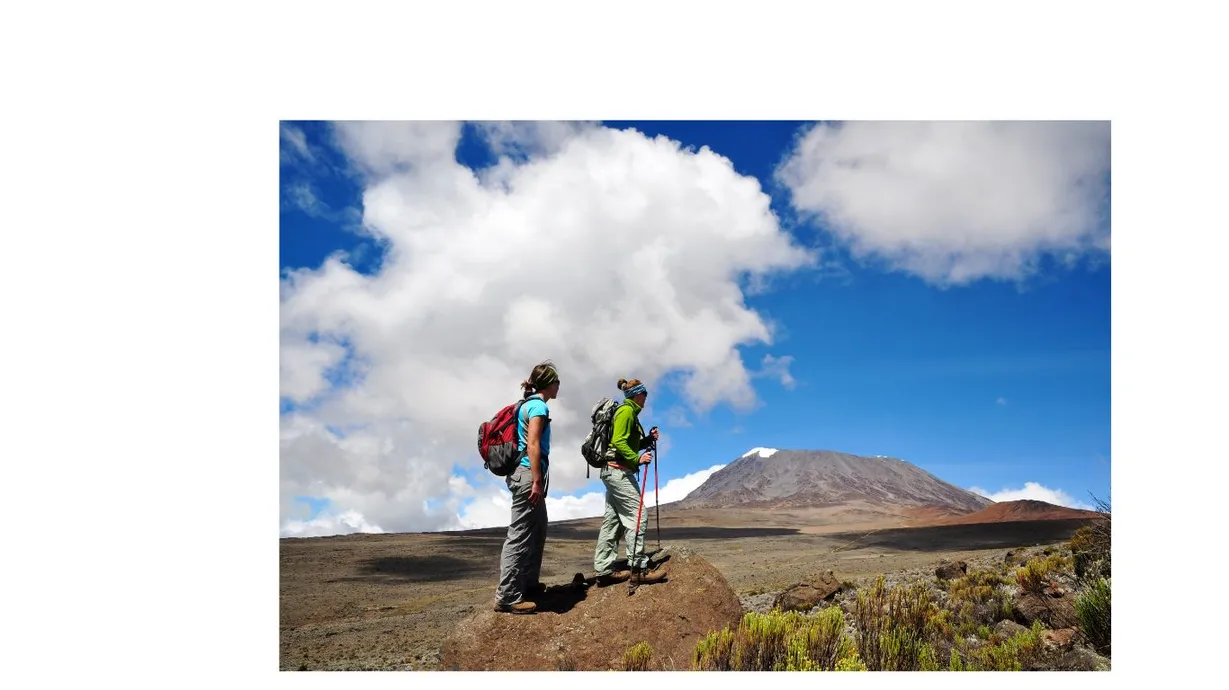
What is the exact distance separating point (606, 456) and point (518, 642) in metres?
1.71

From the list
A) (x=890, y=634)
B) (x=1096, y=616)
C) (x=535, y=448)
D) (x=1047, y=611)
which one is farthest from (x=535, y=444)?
(x=1047, y=611)

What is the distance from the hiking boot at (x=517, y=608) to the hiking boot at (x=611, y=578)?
77 centimetres

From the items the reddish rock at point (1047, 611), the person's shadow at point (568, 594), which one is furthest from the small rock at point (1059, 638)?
the person's shadow at point (568, 594)

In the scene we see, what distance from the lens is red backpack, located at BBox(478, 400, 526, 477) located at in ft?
18.5

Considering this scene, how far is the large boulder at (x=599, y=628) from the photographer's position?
18.6 ft

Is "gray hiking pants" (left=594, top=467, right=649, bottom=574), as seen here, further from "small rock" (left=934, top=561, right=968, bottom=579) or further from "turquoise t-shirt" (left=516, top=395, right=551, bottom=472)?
"small rock" (left=934, top=561, right=968, bottom=579)

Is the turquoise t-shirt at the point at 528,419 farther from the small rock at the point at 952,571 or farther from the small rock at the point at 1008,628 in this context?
the small rock at the point at 952,571

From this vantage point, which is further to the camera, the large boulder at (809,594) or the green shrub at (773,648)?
the large boulder at (809,594)

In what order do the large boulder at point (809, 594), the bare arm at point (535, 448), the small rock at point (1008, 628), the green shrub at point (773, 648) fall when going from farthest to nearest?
the large boulder at point (809, 594) → the small rock at point (1008, 628) → the green shrub at point (773, 648) → the bare arm at point (535, 448)

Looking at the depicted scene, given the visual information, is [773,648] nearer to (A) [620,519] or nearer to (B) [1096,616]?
(A) [620,519]

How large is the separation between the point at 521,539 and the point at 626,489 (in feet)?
3.30

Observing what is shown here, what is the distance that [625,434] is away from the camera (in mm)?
6098

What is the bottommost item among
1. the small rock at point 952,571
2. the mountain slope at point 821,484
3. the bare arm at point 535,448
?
the mountain slope at point 821,484
